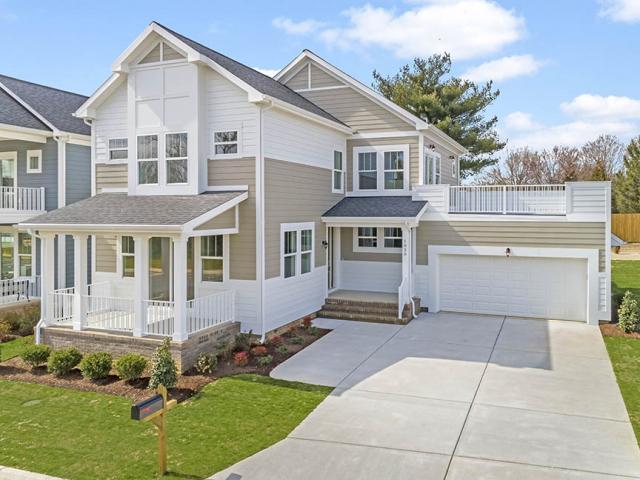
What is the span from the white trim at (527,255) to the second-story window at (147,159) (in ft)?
28.9

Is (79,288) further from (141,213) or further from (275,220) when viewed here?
(275,220)

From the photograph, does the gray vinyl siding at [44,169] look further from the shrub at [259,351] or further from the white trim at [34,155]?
the shrub at [259,351]

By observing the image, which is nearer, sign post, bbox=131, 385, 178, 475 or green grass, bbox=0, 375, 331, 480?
sign post, bbox=131, 385, 178, 475

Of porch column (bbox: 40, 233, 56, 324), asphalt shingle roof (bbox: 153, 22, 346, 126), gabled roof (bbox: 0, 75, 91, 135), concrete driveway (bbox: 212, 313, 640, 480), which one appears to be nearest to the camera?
concrete driveway (bbox: 212, 313, 640, 480)

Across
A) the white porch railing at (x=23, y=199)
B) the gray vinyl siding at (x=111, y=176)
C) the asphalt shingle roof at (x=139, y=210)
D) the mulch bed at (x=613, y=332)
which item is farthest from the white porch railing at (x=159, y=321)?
the mulch bed at (x=613, y=332)

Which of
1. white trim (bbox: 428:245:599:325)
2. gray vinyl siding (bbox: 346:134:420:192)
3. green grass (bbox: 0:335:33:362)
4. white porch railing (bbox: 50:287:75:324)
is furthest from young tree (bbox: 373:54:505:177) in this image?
green grass (bbox: 0:335:33:362)

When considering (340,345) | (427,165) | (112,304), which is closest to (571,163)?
(427,165)

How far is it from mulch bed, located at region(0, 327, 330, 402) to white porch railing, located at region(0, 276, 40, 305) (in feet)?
17.6

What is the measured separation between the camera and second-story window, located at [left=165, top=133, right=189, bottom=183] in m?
13.3

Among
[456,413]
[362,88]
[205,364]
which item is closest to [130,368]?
[205,364]

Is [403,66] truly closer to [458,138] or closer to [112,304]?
[458,138]

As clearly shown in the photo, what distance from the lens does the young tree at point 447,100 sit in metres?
32.2

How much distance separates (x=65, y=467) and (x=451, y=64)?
32881 mm

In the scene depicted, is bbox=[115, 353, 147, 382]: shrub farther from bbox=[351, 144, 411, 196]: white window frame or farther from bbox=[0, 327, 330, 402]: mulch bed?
bbox=[351, 144, 411, 196]: white window frame
